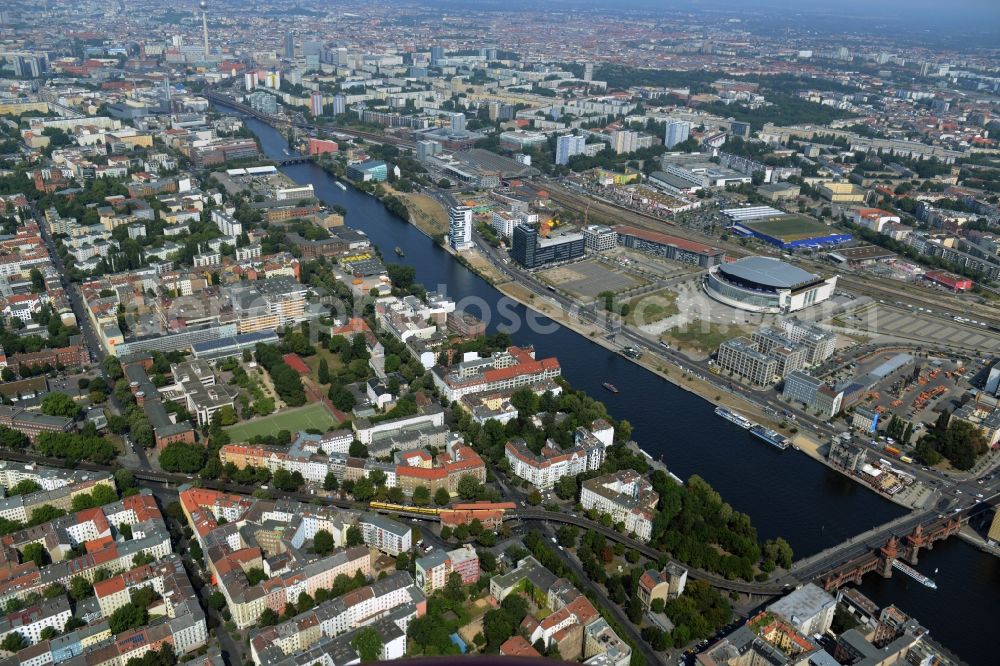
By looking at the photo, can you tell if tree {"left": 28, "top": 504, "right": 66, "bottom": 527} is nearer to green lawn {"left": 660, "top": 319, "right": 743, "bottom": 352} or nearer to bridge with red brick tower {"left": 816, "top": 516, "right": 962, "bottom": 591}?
bridge with red brick tower {"left": 816, "top": 516, "right": 962, "bottom": 591}

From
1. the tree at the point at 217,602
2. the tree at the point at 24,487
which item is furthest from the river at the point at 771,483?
the tree at the point at 24,487

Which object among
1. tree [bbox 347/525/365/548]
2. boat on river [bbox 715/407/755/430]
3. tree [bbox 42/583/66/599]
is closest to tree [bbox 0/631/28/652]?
tree [bbox 42/583/66/599]

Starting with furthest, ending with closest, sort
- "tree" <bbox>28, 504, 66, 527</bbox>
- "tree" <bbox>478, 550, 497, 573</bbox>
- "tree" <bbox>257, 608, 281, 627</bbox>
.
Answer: "tree" <bbox>28, 504, 66, 527</bbox> < "tree" <bbox>478, 550, 497, 573</bbox> < "tree" <bbox>257, 608, 281, 627</bbox>

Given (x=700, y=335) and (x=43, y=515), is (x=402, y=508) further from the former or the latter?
(x=700, y=335)

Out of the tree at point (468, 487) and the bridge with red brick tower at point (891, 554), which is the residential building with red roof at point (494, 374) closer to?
the tree at point (468, 487)

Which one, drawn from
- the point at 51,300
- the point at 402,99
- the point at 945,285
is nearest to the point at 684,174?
the point at 945,285

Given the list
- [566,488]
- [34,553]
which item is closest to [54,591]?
[34,553]
